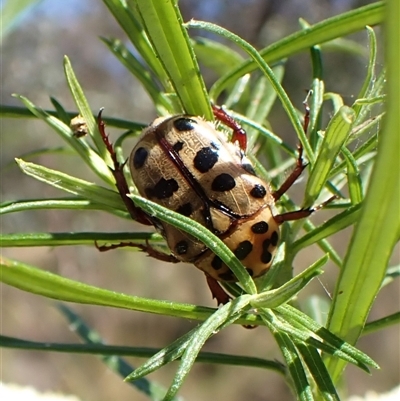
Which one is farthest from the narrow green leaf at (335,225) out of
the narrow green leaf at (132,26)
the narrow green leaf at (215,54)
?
the narrow green leaf at (215,54)

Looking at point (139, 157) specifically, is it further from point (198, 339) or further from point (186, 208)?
point (198, 339)

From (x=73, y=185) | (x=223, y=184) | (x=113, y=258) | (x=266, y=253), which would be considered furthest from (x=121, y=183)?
(x=113, y=258)

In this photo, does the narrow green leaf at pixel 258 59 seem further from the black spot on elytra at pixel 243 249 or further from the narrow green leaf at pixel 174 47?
the black spot on elytra at pixel 243 249

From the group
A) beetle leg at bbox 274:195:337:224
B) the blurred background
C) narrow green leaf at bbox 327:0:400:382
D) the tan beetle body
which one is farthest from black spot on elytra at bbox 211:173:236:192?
the blurred background

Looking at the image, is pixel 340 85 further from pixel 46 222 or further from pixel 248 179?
pixel 248 179

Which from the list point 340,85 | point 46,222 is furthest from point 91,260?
point 340,85

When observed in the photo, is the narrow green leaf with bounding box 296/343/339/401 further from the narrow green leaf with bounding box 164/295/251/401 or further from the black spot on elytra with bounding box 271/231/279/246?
the black spot on elytra with bounding box 271/231/279/246
